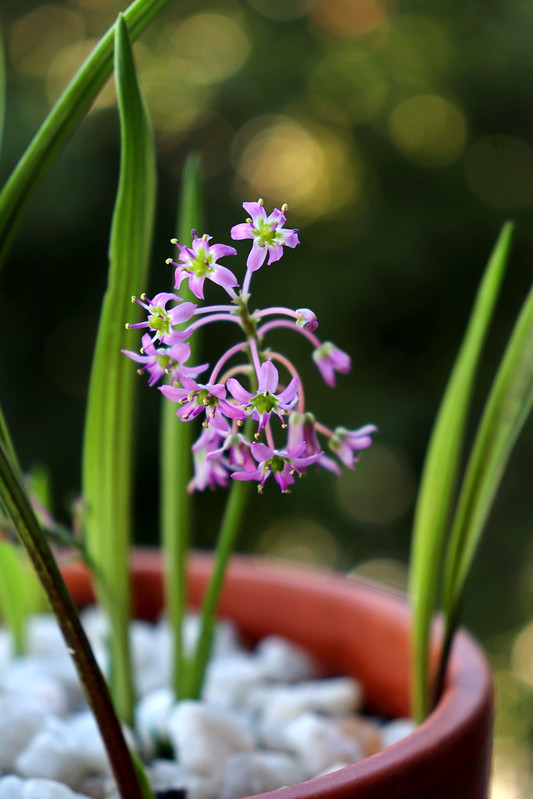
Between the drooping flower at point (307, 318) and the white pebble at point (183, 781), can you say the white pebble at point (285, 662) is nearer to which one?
the white pebble at point (183, 781)

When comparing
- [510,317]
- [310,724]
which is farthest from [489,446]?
[510,317]

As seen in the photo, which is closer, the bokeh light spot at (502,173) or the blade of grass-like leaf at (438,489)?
the blade of grass-like leaf at (438,489)

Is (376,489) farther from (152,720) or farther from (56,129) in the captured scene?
(56,129)

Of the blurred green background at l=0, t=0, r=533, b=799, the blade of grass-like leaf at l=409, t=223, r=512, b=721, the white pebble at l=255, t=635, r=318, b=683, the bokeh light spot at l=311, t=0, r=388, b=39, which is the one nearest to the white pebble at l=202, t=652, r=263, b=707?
the white pebble at l=255, t=635, r=318, b=683

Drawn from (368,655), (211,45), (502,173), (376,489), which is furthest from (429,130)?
(368,655)

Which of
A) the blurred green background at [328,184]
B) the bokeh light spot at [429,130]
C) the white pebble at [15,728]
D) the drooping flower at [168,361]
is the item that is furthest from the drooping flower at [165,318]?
the bokeh light spot at [429,130]

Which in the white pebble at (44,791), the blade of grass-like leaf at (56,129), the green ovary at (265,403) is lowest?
the white pebble at (44,791)
